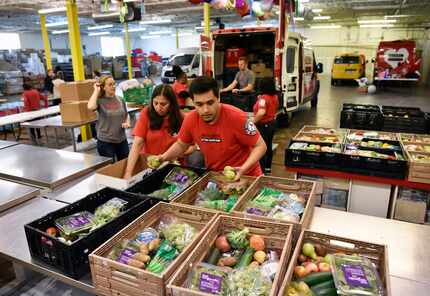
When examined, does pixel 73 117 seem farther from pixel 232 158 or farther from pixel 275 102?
pixel 232 158

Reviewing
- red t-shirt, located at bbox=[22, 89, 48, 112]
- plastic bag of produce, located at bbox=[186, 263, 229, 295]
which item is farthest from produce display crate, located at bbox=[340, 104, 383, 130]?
red t-shirt, located at bbox=[22, 89, 48, 112]

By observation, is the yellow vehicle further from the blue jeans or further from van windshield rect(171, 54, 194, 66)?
the blue jeans

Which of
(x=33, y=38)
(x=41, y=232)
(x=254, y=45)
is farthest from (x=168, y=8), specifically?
(x=33, y=38)

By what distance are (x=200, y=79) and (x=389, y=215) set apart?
2.60 metres

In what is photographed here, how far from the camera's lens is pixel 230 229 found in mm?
1699

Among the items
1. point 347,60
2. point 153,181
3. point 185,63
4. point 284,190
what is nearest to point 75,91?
point 153,181

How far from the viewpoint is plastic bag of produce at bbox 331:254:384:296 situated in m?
1.26

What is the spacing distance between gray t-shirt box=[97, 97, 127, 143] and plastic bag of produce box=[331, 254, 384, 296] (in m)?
3.01

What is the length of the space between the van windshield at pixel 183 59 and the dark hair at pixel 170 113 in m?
12.4

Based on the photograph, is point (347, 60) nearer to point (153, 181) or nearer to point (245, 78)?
point (245, 78)

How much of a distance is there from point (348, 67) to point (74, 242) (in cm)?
1749

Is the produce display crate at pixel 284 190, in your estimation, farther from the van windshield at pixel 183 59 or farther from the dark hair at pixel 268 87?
the van windshield at pixel 183 59

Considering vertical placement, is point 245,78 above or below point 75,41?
below

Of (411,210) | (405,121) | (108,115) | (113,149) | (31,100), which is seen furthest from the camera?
(31,100)
